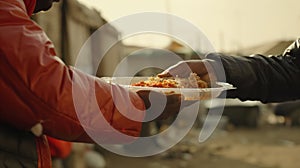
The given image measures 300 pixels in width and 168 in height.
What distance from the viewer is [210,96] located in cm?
182

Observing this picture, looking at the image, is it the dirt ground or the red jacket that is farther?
the dirt ground

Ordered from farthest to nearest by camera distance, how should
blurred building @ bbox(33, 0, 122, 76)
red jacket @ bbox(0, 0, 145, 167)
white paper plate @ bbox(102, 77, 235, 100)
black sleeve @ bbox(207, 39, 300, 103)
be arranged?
blurred building @ bbox(33, 0, 122, 76) → black sleeve @ bbox(207, 39, 300, 103) → white paper plate @ bbox(102, 77, 235, 100) → red jacket @ bbox(0, 0, 145, 167)

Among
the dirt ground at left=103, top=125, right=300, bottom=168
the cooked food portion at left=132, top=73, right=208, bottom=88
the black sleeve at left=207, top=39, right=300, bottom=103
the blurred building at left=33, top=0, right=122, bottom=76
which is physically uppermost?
the cooked food portion at left=132, top=73, right=208, bottom=88

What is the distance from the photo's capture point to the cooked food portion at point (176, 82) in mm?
1835

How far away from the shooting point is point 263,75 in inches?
86.0

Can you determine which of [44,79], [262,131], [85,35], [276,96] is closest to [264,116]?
[262,131]

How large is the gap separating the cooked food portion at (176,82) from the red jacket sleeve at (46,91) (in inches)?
15.5

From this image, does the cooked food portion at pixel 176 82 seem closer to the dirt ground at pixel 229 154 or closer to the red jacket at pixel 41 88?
the red jacket at pixel 41 88

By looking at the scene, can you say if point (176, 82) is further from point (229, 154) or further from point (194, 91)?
point (229, 154)

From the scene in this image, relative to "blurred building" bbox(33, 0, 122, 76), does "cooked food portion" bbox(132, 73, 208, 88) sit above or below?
above

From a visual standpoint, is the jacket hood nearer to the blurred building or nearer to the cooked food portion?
the cooked food portion

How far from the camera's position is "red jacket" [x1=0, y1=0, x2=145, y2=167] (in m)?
1.29

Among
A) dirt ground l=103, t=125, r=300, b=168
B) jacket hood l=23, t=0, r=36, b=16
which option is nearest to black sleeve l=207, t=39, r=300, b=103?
jacket hood l=23, t=0, r=36, b=16

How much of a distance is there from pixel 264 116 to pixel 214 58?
48.6 ft
